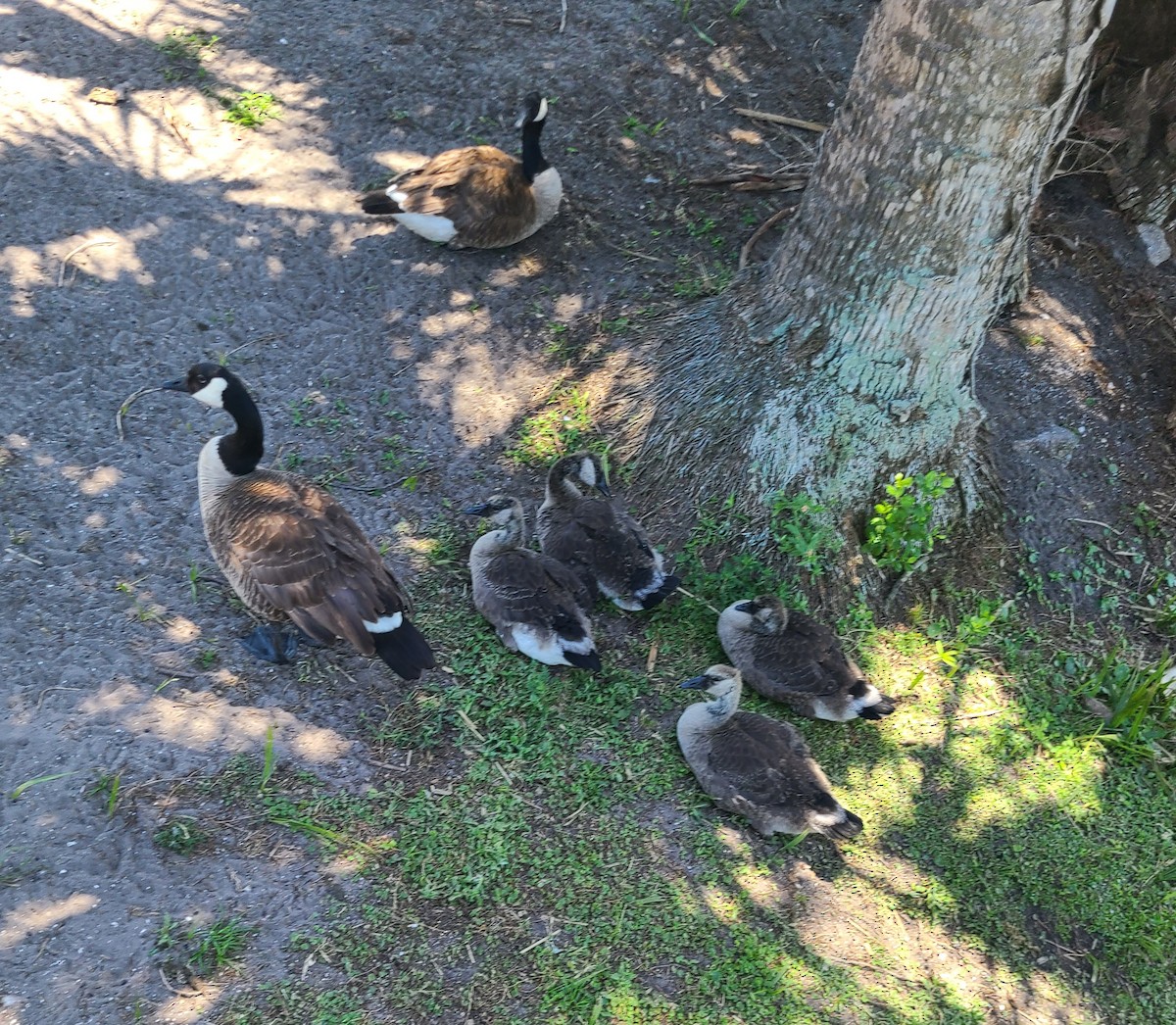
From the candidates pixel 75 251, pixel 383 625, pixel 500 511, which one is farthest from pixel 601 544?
pixel 75 251

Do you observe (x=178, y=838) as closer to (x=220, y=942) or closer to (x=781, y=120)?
(x=220, y=942)

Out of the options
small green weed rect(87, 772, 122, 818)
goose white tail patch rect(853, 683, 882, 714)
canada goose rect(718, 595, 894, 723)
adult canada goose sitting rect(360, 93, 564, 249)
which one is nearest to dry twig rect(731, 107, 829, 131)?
adult canada goose sitting rect(360, 93, 564, 249)

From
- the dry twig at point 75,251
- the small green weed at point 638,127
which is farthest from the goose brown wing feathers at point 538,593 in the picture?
the small green weed at point 638,127

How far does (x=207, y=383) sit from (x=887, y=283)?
3678mm

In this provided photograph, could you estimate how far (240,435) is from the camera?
4.80 meters

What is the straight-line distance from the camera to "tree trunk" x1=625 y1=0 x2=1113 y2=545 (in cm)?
471

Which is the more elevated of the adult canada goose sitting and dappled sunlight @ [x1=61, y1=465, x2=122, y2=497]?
the adult canada goose sitting

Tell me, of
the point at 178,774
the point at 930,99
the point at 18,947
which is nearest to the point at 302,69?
the point at 930,99

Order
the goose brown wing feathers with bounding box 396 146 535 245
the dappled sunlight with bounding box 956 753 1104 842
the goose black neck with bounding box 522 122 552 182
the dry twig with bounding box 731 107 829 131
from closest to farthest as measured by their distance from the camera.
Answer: the dappled sunlight with bounding box 956 753 1104 842
the goose brown wing feathers with bounding box 396 146 535 245
the goose black neck with bounding box 522 122 552 182
the dry twig with bounding box 731 107 829 131

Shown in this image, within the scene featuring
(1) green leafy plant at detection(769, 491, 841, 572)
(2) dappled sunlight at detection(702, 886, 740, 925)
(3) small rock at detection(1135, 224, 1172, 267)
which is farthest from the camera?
(3) small rock at detection(1135, 224, 1172, 267)

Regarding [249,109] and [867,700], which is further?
[249,109]

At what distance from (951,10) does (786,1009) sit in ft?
15.2

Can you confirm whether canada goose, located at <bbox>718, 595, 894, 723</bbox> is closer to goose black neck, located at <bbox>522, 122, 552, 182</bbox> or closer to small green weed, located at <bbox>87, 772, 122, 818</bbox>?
small green weed, located at <bbox>87, 772, 122, 818</bbox>

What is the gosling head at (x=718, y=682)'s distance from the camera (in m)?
4.82
